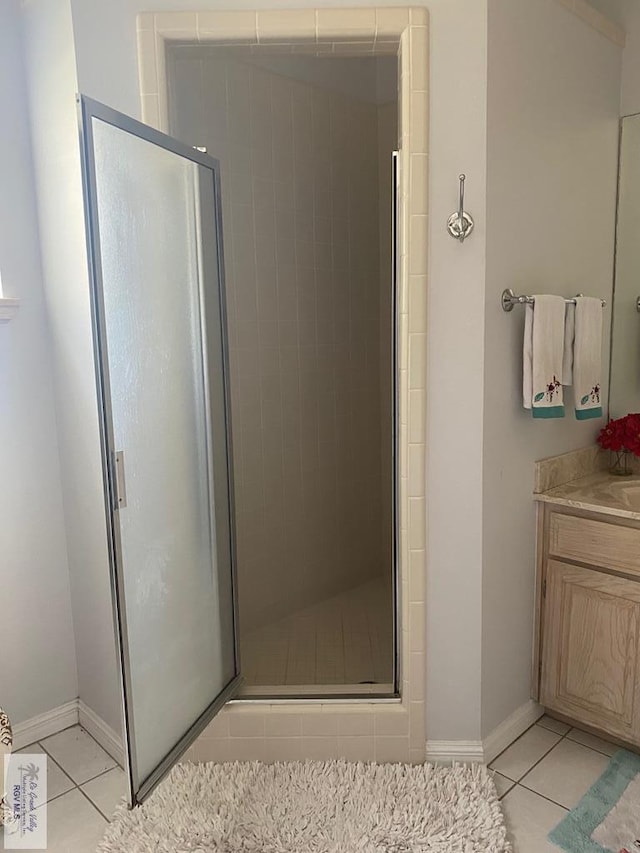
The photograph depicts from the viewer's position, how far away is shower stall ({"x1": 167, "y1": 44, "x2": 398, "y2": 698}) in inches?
105

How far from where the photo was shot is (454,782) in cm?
197

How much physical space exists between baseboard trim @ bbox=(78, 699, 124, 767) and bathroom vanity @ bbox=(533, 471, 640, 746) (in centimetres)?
143

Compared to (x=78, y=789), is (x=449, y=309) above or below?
above

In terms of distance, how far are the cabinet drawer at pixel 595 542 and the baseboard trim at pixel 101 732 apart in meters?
1.58

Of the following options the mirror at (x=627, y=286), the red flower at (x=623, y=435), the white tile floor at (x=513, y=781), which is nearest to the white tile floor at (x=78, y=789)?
the white tile floor at (x=513, y=781)

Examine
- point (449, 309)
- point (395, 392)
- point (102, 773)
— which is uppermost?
point (449, 309)

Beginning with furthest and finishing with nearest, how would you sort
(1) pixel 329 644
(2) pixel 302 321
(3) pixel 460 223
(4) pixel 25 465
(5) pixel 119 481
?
1. (2) pixel 302 321
2. (1) pixel 329 644
3. (4) pixel 25 465
4. (3) pixel 460 223
5. (5) pixel 119 481

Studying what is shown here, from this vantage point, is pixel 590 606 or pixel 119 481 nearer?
pixel 119 481

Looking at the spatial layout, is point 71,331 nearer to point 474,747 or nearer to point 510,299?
point 510,299

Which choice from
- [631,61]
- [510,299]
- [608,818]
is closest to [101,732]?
[608,818]

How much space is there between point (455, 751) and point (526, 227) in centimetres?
165

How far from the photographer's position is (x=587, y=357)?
2.16m

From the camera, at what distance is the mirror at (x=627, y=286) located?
2365 millimetres

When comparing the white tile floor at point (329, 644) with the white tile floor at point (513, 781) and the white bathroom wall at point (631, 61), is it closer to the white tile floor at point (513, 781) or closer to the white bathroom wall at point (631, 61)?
the white tile floor at point (513, 781)
